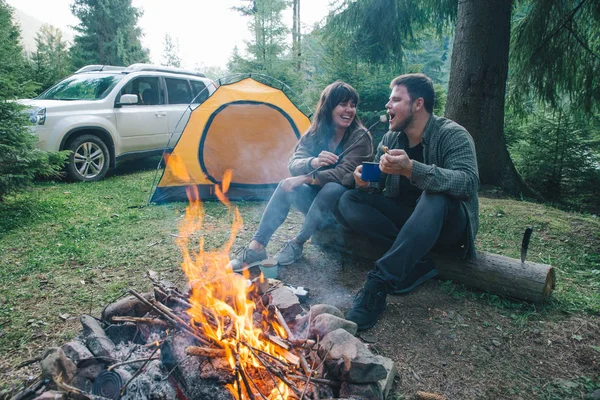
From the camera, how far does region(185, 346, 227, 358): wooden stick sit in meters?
1.71

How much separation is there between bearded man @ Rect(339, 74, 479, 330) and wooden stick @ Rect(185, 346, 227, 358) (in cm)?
96

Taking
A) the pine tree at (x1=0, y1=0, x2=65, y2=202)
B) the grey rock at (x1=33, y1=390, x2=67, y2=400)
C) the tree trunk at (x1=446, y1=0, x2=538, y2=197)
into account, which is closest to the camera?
the grey rock at (x1=33, y1=390, x2=67, y2=400)

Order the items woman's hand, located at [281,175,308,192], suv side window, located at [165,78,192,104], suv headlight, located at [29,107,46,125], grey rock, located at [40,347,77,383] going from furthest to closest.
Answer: suv side window, located at [165,78,192,104] → suv headlight, located at [29,107,46,125] → woman's hand, located at [281,175,308,192] → grey rock, located at [40,347,77,383]

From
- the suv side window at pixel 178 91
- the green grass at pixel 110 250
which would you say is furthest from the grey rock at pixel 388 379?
the suv side window at pixel 178 91

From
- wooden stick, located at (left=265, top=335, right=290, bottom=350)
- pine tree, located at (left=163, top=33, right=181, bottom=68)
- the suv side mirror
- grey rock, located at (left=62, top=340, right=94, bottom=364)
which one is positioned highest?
pine tree, located at (left=163, top=33, right=181, bottom=68)

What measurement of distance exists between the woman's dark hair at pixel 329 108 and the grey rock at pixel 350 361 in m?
2.14

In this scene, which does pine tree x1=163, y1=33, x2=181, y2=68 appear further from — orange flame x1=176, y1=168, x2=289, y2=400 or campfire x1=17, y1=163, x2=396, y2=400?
campfire x1=17, y1=163, x2=396, y2=400

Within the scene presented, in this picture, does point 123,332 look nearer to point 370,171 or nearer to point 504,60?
point 370,171

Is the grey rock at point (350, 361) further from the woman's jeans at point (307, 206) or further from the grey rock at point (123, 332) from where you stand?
the woman's jeans at point (307, 206)

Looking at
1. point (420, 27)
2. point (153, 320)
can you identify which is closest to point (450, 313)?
point (153, 320)

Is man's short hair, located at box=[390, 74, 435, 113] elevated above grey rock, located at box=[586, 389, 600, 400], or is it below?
above

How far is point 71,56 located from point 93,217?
17.4 m

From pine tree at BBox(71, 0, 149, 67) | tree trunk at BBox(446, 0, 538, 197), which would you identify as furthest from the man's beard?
pine tree at BBox(71, 0, 149, 67)

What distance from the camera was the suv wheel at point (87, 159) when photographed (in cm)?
640
